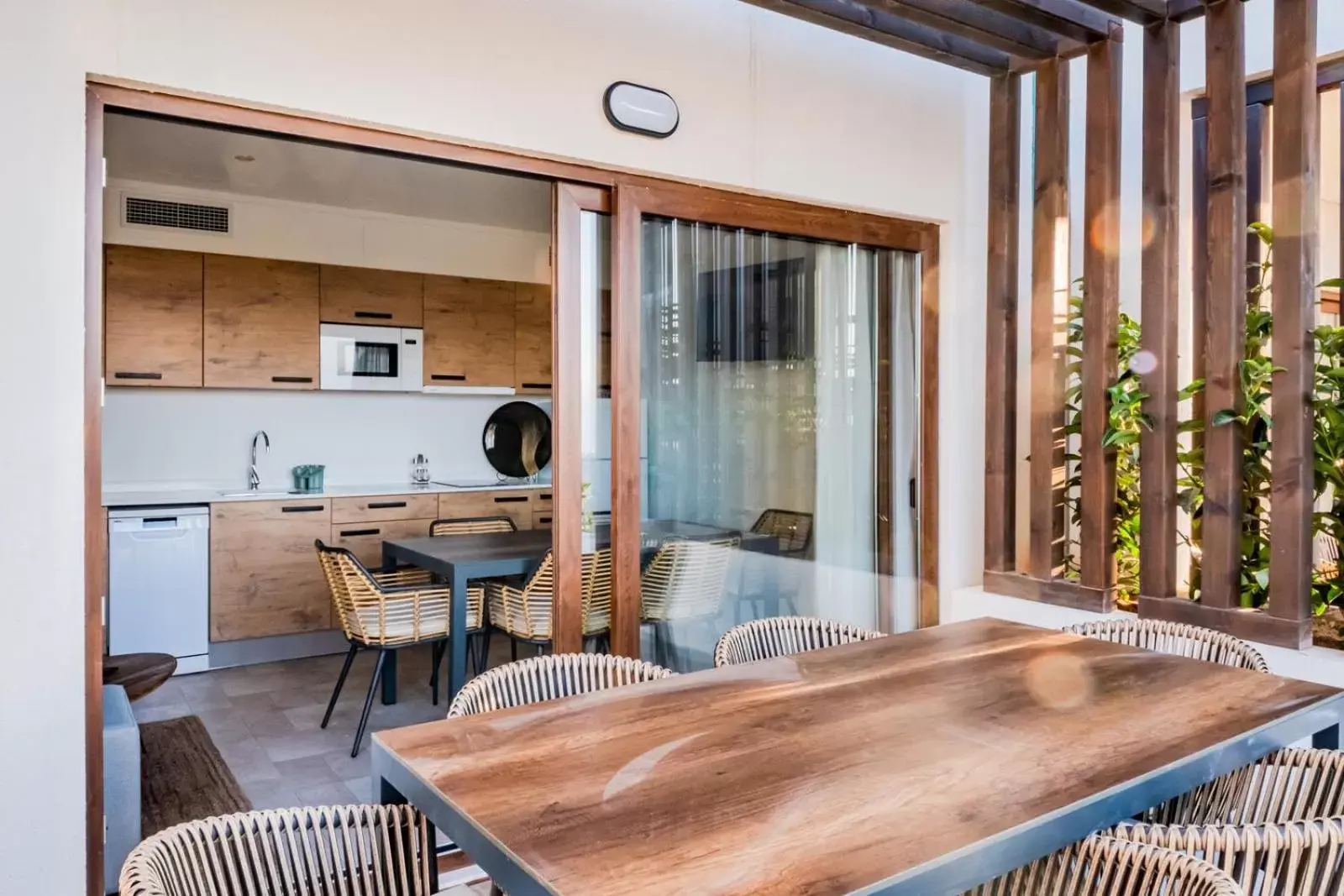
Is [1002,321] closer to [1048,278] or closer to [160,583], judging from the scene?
[1048,278]

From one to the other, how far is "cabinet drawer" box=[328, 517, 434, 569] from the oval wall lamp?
3.26 m

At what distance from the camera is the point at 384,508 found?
5.66 meters

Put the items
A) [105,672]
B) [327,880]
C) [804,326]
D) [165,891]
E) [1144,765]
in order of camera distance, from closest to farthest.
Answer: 1. [165,891]
2. [327,880]
3. [1144,765]
4. [105,672]
5. [804,326]

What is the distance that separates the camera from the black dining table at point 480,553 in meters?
3.30

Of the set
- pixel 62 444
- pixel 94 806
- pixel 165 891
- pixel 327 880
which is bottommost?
pixel 94 806

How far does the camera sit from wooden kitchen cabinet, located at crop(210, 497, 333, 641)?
16.7ft

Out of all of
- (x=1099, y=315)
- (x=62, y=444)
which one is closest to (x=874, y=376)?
(x=1099, y=315)

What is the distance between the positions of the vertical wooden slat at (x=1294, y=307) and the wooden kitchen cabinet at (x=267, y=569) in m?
4.59

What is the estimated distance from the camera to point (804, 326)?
12.0 feet

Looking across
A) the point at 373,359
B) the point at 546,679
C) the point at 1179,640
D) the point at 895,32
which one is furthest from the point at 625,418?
the point at 373,359

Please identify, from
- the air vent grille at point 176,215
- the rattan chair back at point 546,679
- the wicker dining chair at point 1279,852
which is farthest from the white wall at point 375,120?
the air vent grille at point 176,215

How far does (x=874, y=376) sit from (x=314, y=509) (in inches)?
130

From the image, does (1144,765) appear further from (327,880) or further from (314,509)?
(314,509)

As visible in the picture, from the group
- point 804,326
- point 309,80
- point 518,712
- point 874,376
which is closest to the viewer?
point 518,712
